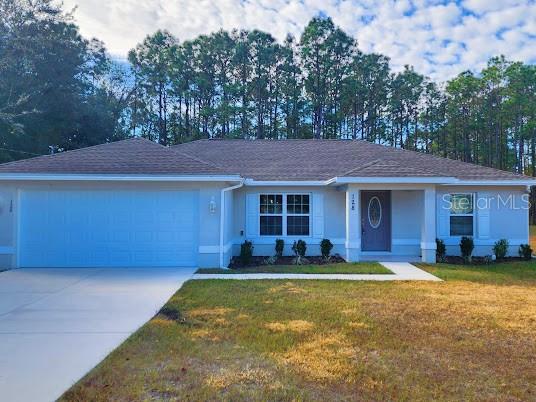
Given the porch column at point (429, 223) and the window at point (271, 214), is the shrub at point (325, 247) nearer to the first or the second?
the window at point (271, 214)

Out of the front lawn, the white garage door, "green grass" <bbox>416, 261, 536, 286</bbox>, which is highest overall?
the white garage door

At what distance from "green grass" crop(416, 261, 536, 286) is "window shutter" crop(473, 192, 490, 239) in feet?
4.33

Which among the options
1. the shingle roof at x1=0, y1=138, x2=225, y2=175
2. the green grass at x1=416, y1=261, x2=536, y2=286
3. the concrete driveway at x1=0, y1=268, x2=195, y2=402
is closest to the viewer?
the concrete driveway at x1=0, y1=268, x2=195, y2=402

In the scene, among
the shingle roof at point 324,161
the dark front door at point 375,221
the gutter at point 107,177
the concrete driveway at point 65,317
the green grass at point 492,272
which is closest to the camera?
the concrete driveway at point 65,317

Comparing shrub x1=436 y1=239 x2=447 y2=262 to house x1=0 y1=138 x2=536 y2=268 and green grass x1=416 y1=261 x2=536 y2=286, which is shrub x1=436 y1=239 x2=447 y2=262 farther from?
green grass x1=416 y1=261 x2=536 y2=286

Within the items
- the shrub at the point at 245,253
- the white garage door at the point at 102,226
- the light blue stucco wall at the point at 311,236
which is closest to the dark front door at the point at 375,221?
the light blue stucco wall at the point at 311,236

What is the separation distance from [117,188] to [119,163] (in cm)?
75

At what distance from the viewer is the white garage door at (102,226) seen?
10.4 meters

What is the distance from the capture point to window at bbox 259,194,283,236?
1279cm

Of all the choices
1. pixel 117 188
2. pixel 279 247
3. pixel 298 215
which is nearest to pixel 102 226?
pixel 117 188

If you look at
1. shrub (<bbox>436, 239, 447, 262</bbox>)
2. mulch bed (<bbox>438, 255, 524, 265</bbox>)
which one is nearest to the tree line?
shrub (<bbox>436, 239, 447, 262</bbox>)

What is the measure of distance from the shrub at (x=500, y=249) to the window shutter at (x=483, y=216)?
1.46 ft

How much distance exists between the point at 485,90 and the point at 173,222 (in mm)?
30992

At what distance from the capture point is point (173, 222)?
34.3 ft
